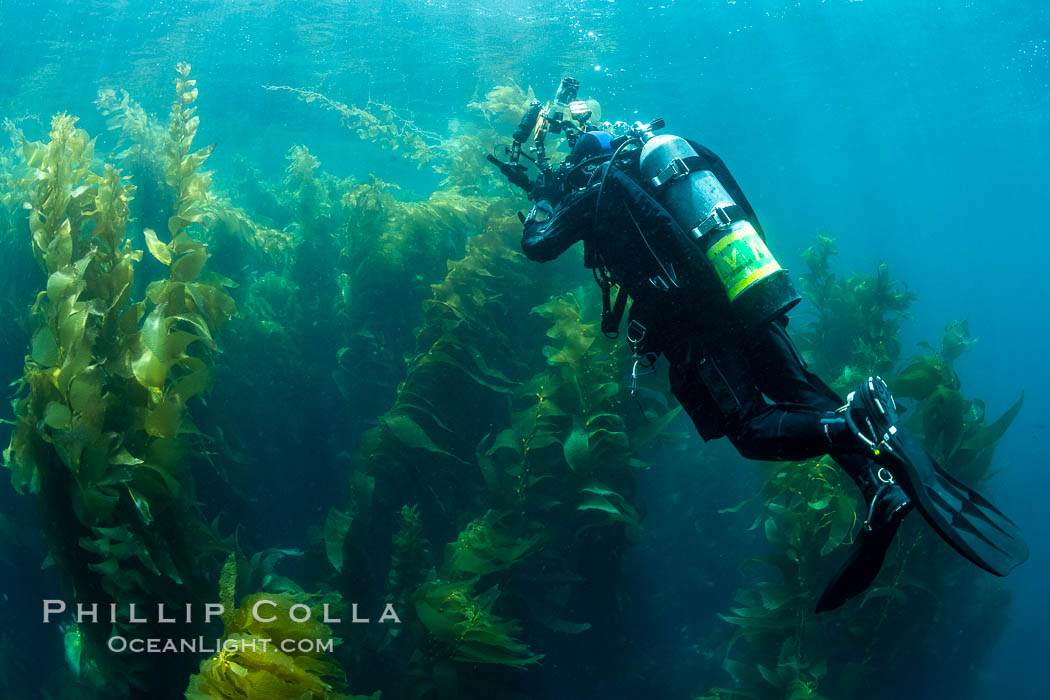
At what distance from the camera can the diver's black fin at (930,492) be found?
214 centimetres

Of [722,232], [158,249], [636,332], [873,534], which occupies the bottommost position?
[873,534]

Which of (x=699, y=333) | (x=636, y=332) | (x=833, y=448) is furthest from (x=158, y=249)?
(x=833, y=448)

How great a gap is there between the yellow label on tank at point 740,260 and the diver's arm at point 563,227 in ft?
2.50

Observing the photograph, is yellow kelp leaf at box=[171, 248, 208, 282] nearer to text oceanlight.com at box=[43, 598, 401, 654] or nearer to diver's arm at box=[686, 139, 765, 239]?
text oceanlight.com at box=[43, 598, 401, 654]

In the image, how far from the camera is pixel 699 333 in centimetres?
291

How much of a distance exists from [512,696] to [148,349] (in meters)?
3.34

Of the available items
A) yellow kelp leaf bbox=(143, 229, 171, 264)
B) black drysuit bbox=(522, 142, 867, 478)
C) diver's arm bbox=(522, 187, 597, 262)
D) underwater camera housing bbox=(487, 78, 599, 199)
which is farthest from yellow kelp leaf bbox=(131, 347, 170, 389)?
black drysuit bbox=(522, 142, 867, 478)

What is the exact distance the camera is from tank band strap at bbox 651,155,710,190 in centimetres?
297

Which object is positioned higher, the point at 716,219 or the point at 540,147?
the point at 540,147

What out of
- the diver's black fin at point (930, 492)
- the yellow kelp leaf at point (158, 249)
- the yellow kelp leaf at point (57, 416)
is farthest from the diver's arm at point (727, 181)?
the yellow kelp leaf at point (57, 416)

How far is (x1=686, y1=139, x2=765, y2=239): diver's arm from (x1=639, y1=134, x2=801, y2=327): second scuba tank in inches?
5.1

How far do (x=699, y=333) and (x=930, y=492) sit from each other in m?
1.20

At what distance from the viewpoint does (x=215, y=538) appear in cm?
361

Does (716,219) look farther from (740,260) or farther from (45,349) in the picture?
(45,349)
